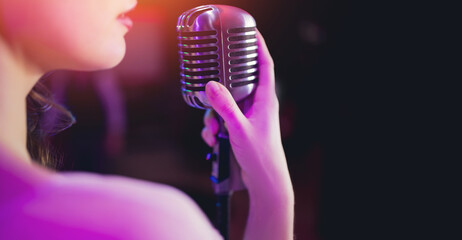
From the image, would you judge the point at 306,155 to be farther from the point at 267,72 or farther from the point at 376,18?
the point at 267,72

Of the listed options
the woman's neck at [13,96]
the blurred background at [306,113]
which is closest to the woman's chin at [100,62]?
the woman's neck at [13,96]

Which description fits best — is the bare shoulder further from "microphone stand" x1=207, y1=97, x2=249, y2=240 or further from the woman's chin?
"microphone stand" x1=207, y1=97, x2=249, y2=240

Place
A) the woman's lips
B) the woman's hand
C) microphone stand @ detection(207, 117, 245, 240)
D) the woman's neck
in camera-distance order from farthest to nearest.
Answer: microphone stand @ detection(207, 117, 245, 240) → the woman's hand → the woman's lips → the woman's neck

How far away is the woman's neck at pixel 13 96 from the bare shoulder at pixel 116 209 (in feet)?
0.50

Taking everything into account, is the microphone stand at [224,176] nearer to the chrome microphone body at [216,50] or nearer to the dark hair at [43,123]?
the chrome microphone body at [216,50]

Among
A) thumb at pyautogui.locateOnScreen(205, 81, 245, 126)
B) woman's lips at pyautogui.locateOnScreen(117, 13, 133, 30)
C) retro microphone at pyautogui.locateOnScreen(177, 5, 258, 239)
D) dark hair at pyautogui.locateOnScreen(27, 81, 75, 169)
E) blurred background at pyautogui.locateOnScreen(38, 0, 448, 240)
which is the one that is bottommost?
blurred background at pyautogui.locateOnScreen(38, 0, 448, 240)

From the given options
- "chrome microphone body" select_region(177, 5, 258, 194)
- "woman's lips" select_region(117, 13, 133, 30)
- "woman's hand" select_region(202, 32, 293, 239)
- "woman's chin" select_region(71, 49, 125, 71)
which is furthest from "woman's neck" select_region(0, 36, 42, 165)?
"woman's hand" select_region(202, 32, 293, 239)

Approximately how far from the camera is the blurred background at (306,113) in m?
2.49

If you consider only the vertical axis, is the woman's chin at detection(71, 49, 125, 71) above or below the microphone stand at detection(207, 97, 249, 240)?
above

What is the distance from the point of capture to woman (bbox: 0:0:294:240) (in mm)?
677

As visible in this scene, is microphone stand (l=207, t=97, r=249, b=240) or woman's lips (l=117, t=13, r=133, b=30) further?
microphone stand (l=207, t=97, r=249, b=240)

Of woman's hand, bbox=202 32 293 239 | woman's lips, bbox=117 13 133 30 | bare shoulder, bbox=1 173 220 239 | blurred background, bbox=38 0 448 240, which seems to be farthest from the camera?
blurred background, bbox=38 0 448 240

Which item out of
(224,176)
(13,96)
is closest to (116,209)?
(13,96)

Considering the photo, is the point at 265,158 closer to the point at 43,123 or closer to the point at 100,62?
the point at 100,62
